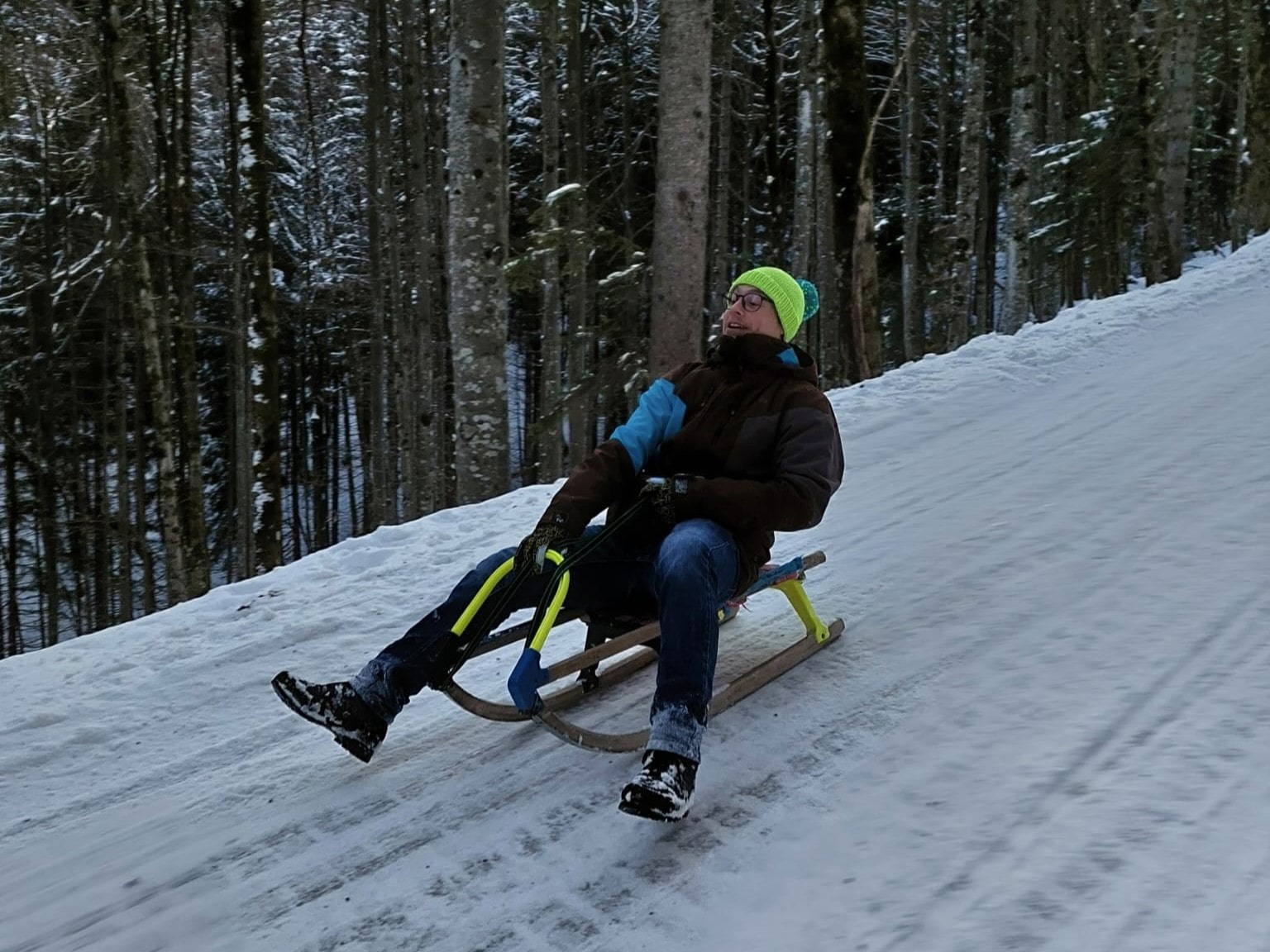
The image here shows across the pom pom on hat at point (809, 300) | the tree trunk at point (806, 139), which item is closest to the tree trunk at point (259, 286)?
the pom pom on hat at point (809, 300)

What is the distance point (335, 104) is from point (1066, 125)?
15.0 m

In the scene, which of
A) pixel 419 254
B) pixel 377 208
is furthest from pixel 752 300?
pixel 377 208

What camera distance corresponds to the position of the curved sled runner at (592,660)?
293 centimetres

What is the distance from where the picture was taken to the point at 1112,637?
11.5 ft

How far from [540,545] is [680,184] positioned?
14.4 ft

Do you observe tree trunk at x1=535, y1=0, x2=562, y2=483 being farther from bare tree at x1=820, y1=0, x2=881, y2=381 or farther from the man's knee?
the man's knee

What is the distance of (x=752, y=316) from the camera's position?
361cm

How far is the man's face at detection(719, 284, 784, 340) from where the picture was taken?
11.8 feet

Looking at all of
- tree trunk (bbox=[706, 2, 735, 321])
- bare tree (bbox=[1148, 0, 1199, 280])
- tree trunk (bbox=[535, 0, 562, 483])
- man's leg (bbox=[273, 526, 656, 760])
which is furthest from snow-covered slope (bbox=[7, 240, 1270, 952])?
tree trunk (bbox=[706, 2, 735, 321])

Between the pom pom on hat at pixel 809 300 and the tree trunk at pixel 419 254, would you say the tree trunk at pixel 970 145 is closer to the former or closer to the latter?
the tree trunk at pixel 419 254

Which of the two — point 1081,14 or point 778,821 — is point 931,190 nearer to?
point 1081,14

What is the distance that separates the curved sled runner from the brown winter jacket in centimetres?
30

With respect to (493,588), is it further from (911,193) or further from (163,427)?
(911,193)

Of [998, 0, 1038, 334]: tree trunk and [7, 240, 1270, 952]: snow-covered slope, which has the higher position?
[998, 0, 1038, 334]: tree trunk
